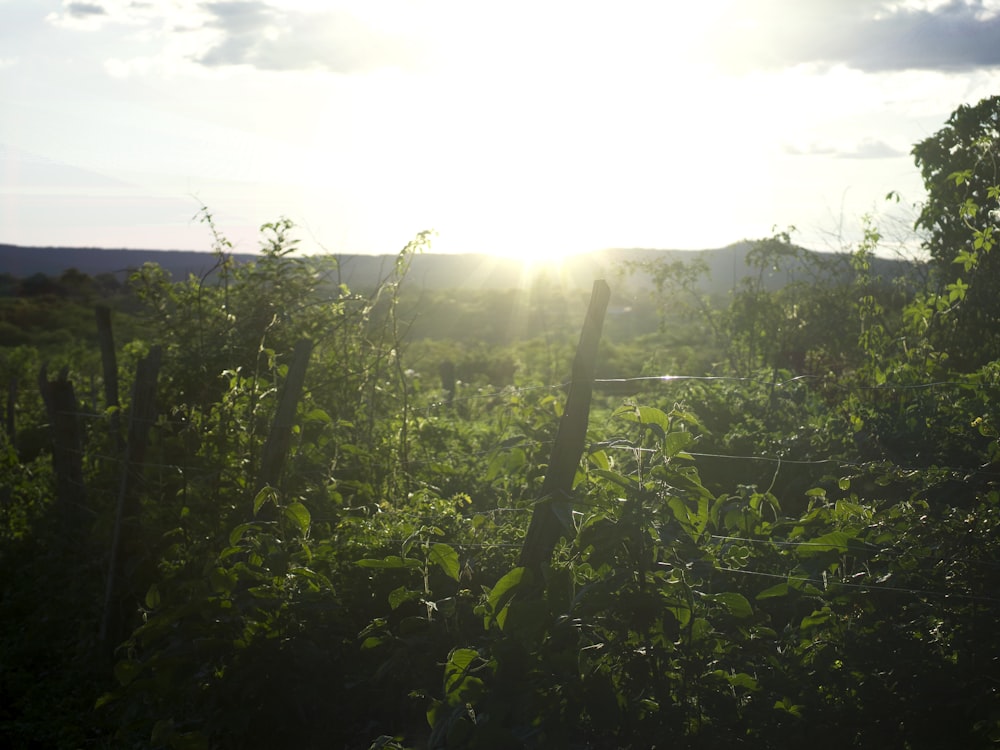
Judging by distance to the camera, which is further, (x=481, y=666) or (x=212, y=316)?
(x=212, y=316)

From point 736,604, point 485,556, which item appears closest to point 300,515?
point 485,556

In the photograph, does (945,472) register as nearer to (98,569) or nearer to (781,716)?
(781,716)

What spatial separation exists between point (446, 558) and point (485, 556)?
0.55m

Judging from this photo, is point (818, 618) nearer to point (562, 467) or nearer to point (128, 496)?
point (562, 467)

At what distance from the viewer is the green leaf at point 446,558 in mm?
4137

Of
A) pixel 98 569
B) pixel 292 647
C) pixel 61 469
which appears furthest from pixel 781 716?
pixel 61 469

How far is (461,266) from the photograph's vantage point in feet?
348

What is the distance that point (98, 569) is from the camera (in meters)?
7.14

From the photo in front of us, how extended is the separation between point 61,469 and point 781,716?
688 cm

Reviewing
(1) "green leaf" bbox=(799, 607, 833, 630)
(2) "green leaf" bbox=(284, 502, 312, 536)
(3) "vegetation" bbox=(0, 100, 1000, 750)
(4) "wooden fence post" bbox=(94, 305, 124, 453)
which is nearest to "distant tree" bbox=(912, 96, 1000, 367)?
(3) "vegetation" bbox=(0, 100, 1000, 750)

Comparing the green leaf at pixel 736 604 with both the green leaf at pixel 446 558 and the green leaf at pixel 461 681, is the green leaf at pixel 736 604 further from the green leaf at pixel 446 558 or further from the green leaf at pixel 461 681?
the green leaf at pixel 446 558

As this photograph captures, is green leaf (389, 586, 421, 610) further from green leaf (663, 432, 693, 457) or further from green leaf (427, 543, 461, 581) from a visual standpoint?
green leaf (663, 432, 693, 457)

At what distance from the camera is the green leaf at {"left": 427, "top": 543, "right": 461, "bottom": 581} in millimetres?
4137

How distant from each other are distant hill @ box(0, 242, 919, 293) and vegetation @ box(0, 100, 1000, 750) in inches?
15.2
